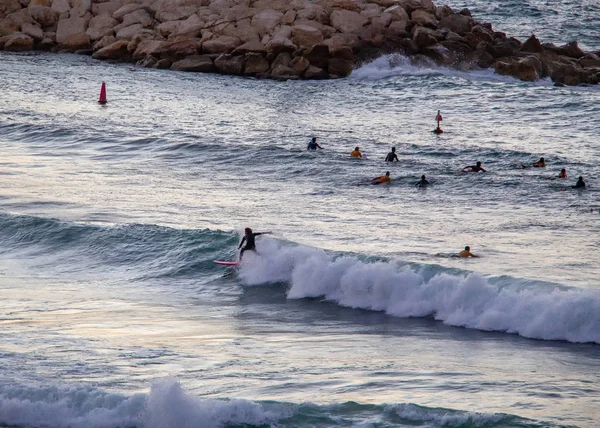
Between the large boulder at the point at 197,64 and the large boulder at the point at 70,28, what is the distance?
6956 mm

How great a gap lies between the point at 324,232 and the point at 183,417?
1180 centimetres

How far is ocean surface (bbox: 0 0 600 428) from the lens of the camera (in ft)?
42.4

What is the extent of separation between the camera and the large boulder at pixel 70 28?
5228 cm

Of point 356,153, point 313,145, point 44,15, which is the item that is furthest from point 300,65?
point 44,15

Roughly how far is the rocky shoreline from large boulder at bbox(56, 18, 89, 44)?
5 cm

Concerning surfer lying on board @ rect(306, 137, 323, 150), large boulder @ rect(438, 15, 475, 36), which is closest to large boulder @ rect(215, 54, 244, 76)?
large boulder @ rect(438, 15, 475, 36)

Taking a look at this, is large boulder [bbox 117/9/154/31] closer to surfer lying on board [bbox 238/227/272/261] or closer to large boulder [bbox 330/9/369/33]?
large boulder [bbox 330/9/369/33]

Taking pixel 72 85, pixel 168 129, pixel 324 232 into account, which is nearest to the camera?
pixel 324 232

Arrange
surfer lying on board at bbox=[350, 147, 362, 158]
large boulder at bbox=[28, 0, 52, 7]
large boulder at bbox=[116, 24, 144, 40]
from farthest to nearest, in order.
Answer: large boulder at bbox=[28, 0, 52, 7] → large boulder at bbox=[116, 24, 144, 40] → surfer lying on board at bbox=[350, 147, 362, 158]

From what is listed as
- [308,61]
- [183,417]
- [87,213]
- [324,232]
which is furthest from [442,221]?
[308,61]

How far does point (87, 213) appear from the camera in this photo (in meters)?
25.2

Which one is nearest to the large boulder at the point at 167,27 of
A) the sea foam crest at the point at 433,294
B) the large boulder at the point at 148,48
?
the large boulder at the point at 148,48

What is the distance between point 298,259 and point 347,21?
30.1 metres

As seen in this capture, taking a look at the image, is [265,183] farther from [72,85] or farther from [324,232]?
[72,85]
